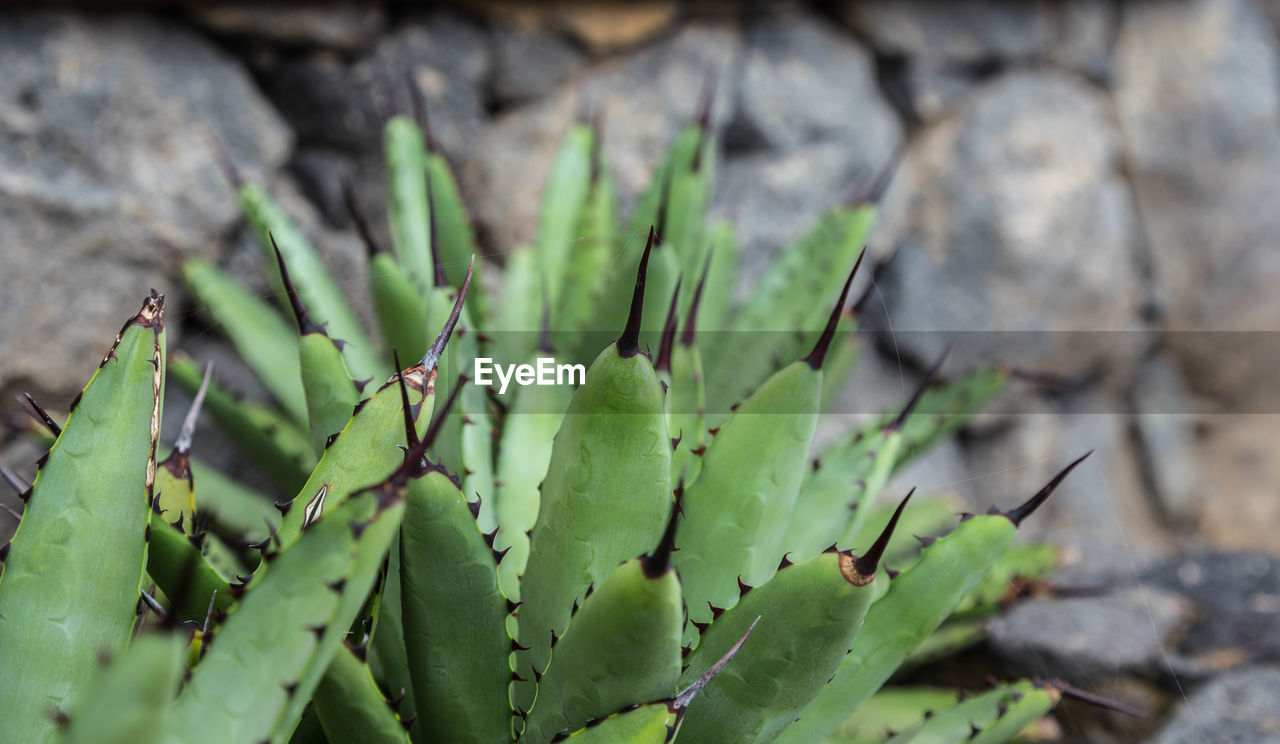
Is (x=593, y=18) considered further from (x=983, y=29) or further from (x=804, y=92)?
(x=983, y=29)

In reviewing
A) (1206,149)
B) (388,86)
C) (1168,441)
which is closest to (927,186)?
(1206,149)

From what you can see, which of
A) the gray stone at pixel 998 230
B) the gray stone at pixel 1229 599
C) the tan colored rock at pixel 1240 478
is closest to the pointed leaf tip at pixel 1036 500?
the gray stone at pixel 1229 599

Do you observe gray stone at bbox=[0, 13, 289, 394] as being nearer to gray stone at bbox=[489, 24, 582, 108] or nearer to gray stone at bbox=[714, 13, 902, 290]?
gray stone at bbox=[489, 24, 582, 108]

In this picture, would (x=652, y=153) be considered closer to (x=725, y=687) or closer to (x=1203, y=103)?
(x=725, y=687)

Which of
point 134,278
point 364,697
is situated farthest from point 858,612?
point 134,278

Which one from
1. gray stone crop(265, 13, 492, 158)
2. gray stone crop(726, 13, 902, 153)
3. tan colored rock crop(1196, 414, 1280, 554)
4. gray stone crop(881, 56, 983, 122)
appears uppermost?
gray stone crop(265, 13, 492, 158)

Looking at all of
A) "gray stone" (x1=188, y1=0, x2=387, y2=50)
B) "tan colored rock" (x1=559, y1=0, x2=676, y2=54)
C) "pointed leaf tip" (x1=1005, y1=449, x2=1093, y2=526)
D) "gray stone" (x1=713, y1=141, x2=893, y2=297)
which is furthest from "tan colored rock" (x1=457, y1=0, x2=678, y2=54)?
"pointed leaf tip" (x1=1005, y1=449, x2=1093, y2=526)

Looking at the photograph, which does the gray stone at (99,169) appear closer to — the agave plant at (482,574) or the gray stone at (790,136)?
the agave plant at (482,574)
